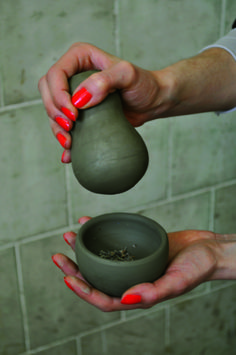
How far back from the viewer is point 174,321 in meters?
1.81

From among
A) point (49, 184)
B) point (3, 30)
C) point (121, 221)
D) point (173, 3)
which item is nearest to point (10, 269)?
point (49, 184)

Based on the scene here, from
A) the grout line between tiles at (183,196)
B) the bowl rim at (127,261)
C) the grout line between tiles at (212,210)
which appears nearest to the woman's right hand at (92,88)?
the bowl rim at (127,261)

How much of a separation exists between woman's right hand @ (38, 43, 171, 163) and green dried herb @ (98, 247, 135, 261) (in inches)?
9.3

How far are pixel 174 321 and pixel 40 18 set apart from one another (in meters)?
1.27

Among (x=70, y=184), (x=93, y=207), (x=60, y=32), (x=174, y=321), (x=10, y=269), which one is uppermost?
(x=60, y=32)

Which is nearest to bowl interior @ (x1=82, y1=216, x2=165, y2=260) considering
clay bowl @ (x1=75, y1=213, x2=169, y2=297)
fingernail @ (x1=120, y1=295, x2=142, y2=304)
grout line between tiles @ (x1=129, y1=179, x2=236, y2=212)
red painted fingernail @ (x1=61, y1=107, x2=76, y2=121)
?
clay bowl @ (x1=75, y1=213, x2=169, y2=297)

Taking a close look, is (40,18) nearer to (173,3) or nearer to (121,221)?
(173,3)

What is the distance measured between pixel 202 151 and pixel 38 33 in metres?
0.74

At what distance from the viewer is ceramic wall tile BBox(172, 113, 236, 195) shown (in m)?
1.56

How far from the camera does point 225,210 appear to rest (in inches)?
70.3

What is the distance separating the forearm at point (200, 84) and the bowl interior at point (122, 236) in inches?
12.2

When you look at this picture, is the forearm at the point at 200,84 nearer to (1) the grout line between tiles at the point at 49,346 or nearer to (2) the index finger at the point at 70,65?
(2) the index finger at the point at 70,65

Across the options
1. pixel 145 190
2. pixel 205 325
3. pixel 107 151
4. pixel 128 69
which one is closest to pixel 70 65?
pixel 128 69

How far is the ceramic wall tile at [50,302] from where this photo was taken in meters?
1.42
